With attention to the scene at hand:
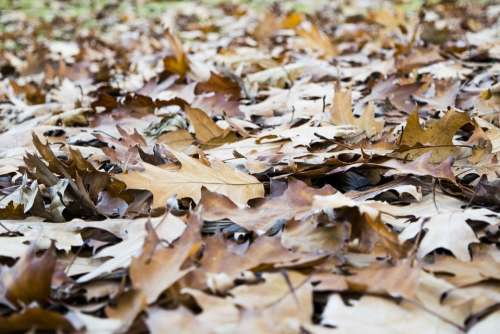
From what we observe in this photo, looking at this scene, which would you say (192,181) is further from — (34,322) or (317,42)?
(317,42)

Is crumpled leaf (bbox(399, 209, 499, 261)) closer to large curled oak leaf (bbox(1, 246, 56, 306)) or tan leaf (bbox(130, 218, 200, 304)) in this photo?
tan leaf (bbox(130, 218, 200, 304))

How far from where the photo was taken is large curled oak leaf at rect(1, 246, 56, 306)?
35.6 inches

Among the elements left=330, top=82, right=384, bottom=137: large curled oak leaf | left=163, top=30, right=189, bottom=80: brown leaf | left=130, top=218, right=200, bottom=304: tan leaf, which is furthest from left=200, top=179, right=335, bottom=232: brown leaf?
left=163, top=30, right=189, bottom=80: brown leaf

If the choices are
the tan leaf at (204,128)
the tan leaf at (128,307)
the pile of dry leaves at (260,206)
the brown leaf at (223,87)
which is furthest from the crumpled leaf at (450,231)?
the brown leaf at (223,87)

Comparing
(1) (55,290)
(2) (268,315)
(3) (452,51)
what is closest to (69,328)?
(1) (55,290)

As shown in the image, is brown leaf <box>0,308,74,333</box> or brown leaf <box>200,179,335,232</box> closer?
brown leaf <box>0,308,74,333</box>

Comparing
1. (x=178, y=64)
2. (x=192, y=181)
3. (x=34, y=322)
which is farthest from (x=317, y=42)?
(x=34, y=322)

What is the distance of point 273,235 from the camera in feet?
3.66

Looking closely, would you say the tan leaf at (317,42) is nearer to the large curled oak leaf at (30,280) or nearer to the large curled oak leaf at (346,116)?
the large curled oak leaf at (346,116)

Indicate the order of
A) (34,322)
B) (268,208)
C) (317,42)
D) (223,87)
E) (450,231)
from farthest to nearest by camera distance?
(317,42) → (223,87) → (268,208) → (450,231) → (34,322)

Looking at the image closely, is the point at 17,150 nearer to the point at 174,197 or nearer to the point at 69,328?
the point at 174,197

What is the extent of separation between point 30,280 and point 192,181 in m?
0.47

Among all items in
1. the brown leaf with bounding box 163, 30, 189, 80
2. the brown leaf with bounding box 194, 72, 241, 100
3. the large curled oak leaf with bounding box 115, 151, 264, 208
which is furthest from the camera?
the brown leaf with bounding box 163, 30, 189, 80

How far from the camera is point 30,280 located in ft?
2.97
